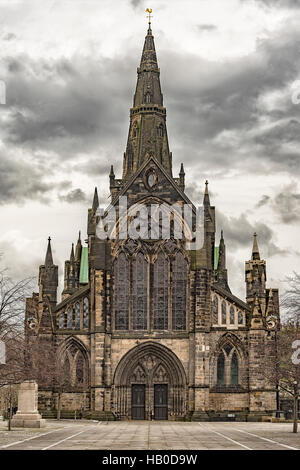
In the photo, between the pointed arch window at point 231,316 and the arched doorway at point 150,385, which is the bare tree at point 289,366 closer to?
the pointed arch window at point 231,316

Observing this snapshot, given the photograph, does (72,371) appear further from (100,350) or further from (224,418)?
(224,418)

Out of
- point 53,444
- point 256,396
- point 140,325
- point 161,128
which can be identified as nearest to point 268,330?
point 256,396

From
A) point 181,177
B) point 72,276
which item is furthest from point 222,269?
point 72,276

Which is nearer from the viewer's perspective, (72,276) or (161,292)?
(161,292)

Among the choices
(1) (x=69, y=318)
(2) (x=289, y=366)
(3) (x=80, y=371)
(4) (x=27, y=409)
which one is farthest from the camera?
(1) (x=69, y=318)

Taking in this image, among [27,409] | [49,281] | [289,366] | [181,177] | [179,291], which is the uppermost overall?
[181,177]

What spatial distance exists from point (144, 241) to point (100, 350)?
8865mm

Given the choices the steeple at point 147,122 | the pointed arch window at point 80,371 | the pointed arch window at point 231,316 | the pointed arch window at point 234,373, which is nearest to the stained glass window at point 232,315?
the pointed arch window at point 231,316

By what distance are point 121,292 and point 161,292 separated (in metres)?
3.01

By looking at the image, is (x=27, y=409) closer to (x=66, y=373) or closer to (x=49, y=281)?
(x=66, y=373)

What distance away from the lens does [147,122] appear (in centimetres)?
6969

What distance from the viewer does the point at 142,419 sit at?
59531 millimetres

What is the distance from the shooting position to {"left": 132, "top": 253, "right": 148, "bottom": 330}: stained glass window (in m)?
60.4
